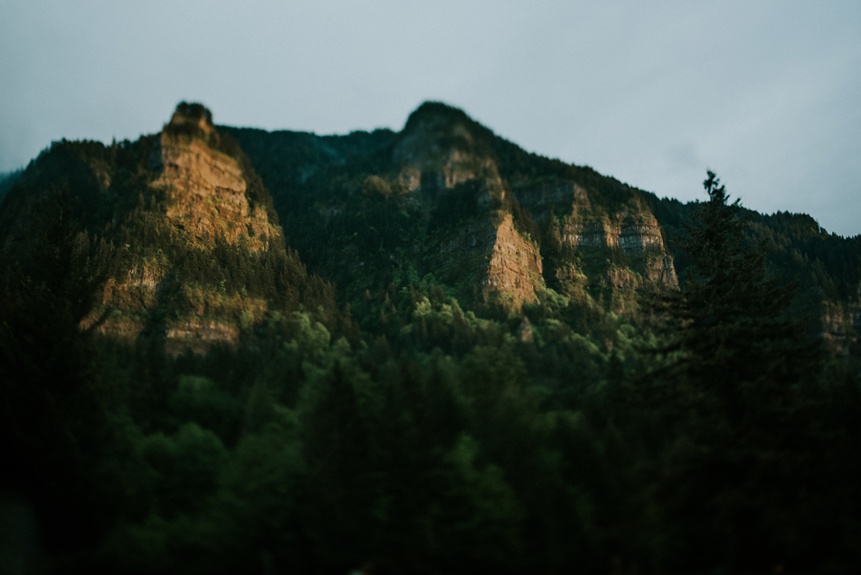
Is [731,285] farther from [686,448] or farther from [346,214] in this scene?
[346,214]

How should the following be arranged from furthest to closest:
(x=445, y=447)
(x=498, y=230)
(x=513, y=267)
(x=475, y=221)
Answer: (x=475, y=221), (x=498, y=230), (x=513, y=267), (x=445, y=447)

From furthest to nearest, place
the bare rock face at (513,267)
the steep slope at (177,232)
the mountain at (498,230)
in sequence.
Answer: the mountain at (498,230) < the bare rock face at (513,267) < the steep slope at (177,232)

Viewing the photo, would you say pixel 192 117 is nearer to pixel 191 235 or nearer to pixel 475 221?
pixel 191 235

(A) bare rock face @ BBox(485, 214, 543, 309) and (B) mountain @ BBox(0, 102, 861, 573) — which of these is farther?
(A) bare rock face @ BBox(485, 214, 543, 309)

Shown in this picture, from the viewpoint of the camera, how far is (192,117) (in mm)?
102375

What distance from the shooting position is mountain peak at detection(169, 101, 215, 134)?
324 feet

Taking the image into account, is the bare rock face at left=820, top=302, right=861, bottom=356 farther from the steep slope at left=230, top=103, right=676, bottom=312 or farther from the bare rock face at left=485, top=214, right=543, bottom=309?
the bare rock face at left=485, top=214, right=543, bottom=309

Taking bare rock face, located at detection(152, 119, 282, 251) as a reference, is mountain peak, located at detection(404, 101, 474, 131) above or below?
above

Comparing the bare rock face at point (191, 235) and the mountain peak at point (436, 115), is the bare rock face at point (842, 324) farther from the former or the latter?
the mountain peak at point (436, 115)

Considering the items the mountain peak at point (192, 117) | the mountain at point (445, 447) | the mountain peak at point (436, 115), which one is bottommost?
the mountain at point (445, 447)

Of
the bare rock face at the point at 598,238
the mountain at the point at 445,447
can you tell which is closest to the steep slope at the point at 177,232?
the mountain at the point at 445,447

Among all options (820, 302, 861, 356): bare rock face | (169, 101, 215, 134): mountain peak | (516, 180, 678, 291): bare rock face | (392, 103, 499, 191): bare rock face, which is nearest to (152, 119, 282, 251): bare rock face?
(169, 101, 215, 134): mountain peak

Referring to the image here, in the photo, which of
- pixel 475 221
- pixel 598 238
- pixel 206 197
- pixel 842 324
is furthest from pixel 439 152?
pixel 842 324

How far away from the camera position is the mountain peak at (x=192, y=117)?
98.9 m
